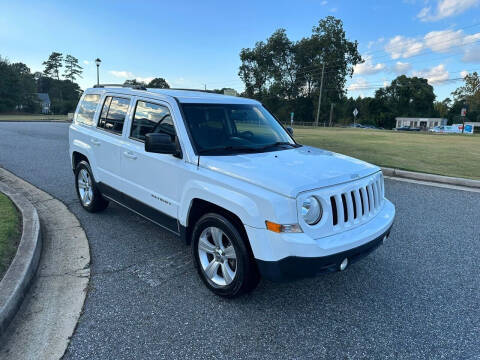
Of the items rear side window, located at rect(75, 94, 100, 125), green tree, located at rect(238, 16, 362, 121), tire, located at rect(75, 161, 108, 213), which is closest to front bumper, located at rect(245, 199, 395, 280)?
tire, located at rect(75, 161, 108, 213)

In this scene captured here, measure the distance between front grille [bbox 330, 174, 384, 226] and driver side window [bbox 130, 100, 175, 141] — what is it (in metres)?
1.89

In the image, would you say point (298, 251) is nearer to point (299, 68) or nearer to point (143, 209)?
point (143, 209)

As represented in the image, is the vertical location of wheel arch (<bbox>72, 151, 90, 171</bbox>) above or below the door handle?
below

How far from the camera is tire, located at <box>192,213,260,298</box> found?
292 centimetres

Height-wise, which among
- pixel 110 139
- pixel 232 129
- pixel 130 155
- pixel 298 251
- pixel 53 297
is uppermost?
pixel 232 129

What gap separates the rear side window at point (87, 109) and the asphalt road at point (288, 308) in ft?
5.71

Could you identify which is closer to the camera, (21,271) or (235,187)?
(235,187)

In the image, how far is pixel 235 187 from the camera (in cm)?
290

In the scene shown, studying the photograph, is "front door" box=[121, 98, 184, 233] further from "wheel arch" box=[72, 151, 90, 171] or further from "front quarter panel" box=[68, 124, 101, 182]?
"wheel arch" box=[72, 151, 90, 171]

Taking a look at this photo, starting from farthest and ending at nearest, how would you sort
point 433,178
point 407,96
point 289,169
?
point 407,96 < point 433,178 < point 289,169

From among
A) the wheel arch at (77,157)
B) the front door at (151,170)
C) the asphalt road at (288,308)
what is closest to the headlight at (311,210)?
the asphalt road at (288,308)

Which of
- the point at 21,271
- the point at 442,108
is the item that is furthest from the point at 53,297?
the point at 442,108

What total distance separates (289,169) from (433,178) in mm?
6769

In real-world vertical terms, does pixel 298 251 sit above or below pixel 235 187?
below
